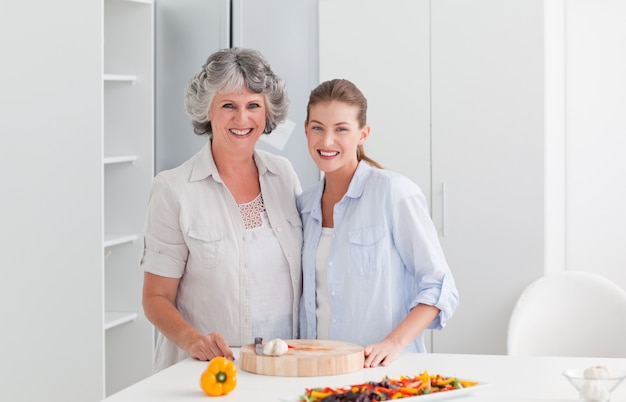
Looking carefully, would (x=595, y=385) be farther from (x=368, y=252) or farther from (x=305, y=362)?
(x=368, y=252)

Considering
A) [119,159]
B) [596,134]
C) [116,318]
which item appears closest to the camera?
[596,134]

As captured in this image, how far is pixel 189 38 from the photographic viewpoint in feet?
13.7

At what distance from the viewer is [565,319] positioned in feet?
11.5

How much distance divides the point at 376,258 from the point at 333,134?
363mm

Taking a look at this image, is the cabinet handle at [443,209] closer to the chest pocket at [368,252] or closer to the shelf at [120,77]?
the chest pocket at [368,252]

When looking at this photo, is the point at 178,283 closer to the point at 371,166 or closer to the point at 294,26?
the point at 371,166

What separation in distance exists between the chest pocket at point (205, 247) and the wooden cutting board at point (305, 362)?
393 mm

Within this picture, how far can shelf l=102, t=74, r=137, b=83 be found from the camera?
4.01m

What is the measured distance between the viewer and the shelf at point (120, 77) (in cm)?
401

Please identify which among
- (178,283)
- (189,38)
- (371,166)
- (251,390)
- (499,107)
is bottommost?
(251,390)

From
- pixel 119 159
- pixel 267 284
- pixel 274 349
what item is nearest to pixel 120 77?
pixel 119 159

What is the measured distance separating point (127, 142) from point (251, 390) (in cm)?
239

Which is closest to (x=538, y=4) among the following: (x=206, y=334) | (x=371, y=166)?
(x=371, y=166)

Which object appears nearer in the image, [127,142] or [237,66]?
[237,66]
